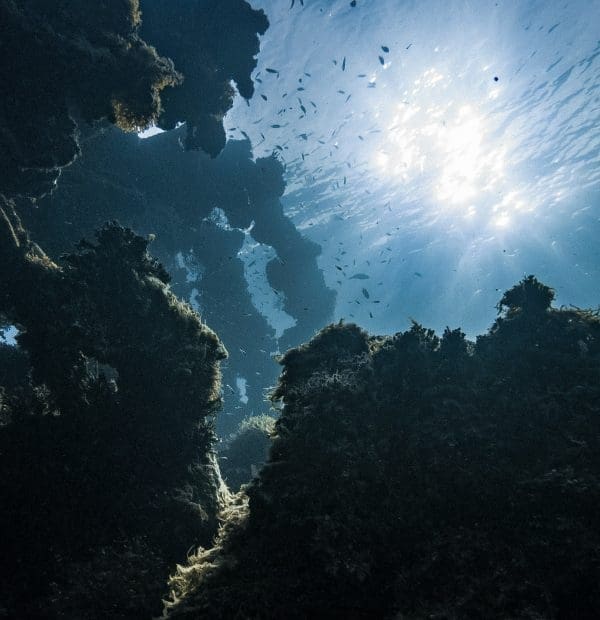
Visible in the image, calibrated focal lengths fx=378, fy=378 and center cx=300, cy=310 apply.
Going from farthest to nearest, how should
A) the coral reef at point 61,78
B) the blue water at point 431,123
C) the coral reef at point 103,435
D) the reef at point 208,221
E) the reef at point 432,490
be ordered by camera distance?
the blue water at point 431,123
the reef at point 208,221
the coral reef at point 61,78
the coral reef at point 103,435
the reef at point 432,490

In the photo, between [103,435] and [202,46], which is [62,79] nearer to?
[202,46]

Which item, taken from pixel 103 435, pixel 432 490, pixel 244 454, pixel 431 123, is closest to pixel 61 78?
pixel 103 435

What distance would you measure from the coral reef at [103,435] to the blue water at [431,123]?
7537 millimetres

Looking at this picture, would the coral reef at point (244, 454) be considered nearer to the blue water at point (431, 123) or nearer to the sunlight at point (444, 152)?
the blue water at point (431, 123)

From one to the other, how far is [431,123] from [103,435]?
75.2 feet

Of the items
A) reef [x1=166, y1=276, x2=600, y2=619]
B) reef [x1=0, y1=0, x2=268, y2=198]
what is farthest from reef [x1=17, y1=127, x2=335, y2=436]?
Answer: reef [x1=166, y1=276, x2=600, y2=619]

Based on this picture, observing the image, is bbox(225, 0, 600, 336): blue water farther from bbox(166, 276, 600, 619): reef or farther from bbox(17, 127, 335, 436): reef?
bbox(166, 276, 600, 619): reef

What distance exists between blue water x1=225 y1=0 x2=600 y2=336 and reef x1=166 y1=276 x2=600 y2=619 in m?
5.93

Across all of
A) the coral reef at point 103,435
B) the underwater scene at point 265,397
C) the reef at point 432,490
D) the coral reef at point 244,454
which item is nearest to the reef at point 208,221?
the underwater scene at point 265,397

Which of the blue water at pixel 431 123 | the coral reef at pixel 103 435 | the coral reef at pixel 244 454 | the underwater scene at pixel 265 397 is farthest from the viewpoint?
the blue water at pixel 431 123

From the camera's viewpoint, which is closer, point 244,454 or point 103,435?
point 103,435

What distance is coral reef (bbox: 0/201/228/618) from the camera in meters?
5.23

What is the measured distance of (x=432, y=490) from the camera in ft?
15.1

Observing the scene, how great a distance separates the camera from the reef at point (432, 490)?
3740mm
